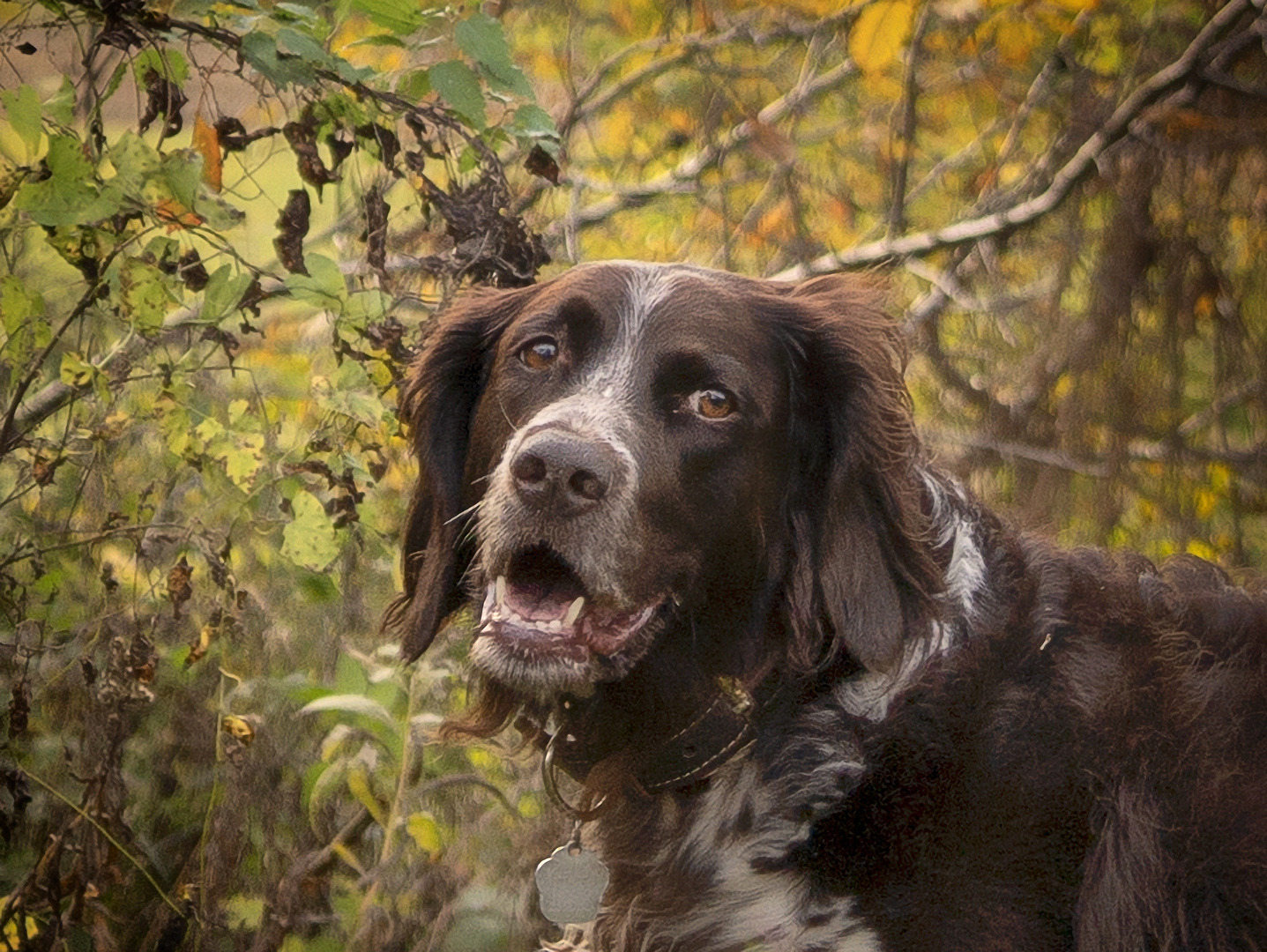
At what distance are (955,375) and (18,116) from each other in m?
3.16

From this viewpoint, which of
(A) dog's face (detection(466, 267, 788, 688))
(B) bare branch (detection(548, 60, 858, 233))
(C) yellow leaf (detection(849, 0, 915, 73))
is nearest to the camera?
(A) dog's face (detection(466, 267, 788, 688))

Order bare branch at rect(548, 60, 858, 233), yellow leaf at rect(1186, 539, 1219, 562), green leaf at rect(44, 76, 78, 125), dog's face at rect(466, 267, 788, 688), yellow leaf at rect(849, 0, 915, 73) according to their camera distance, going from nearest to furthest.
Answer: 1. dog's face at rect(466, 267, 788, 688)
2. green leaf at rect(44, 76, 78, 125)
3. yellow leaf at rect(849, 0, 915, 73)
4. bare branch at rect(548, 60, 858, 233)
5. yellow leaf at rect(1186, 539, 1219, 562)

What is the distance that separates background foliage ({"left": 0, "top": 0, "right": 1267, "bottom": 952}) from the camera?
7.73 feet

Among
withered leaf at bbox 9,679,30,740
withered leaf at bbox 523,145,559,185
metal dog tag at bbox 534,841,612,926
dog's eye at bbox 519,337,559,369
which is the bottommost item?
metal dog tag at bbox 534,841,612,926

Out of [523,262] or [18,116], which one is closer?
[18,116]

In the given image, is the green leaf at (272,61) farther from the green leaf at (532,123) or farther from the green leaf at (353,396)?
the green leaf at (353,396)

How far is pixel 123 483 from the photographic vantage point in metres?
3.15

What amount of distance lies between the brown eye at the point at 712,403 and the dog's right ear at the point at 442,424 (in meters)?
0.48

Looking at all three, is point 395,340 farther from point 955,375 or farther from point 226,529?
point 955,375

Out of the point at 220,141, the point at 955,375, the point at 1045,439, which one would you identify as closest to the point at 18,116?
the point at 220,141

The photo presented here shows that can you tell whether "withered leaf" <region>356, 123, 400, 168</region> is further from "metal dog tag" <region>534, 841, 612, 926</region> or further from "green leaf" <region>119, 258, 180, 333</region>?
"metal dog tag" <region>534, 841, 612, 926</region>

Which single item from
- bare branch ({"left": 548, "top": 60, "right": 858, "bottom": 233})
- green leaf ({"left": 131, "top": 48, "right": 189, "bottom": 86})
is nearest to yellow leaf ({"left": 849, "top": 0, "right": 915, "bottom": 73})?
bare branch ({"left": 548, "top": 60, "right": 858, "bottom": 233})

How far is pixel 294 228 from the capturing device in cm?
233

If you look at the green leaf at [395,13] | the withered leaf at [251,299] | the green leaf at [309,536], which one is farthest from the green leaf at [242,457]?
the green leaf at [395,13]
